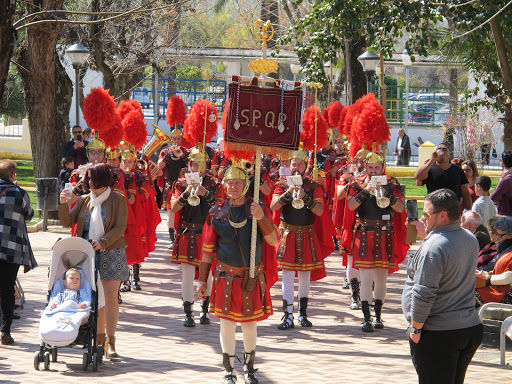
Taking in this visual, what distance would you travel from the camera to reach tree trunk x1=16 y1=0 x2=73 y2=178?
50.3 feet

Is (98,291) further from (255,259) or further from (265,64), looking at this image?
(265,64)

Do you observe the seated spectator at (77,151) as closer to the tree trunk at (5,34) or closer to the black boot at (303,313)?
the black boot at (303,313)

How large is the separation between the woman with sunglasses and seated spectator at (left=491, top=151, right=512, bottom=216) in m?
5.21

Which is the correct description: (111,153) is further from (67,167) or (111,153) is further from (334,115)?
(334,115)

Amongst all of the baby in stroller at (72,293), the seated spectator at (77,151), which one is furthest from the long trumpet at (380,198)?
the seated spectator at (77,151)

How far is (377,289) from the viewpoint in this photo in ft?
30.0

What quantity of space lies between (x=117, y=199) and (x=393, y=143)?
91.5 feet

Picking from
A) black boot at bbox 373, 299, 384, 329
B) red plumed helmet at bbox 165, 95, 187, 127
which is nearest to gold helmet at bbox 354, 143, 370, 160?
black boot at bbox 373, 299, 384, 329

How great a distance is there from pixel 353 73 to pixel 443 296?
13.4 m

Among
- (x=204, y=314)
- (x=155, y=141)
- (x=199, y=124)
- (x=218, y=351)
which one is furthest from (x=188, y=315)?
(x=155, y=141)

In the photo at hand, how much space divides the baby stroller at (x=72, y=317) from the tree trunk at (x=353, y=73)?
1147cm

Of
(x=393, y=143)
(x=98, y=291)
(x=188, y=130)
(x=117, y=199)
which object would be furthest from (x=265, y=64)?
(x=393, y=143)

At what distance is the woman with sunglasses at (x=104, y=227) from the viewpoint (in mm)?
7516

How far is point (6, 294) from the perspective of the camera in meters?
8.16
